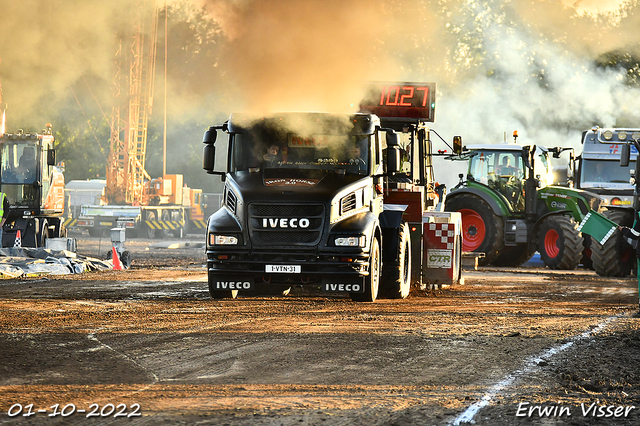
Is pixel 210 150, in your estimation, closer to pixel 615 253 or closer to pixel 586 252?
pixel 615 253

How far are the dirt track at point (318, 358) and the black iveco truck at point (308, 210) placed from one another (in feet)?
1.62

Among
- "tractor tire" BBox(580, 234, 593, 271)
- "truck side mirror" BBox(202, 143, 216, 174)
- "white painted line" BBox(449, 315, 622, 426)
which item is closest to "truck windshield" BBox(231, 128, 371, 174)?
"truck side mirror" BBox(202, 143, 216, 174)

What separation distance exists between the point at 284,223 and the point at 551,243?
11963 millimetres

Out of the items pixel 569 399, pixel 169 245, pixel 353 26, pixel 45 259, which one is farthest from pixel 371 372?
pixel 169 245

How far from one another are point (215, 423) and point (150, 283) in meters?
11.6

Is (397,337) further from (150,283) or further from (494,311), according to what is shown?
(150,283)

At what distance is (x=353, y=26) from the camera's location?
58.2 feet

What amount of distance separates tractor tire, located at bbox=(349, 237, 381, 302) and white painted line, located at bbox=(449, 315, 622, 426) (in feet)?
10.5

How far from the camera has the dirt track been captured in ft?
20.5

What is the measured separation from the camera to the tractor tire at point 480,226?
2327 cm

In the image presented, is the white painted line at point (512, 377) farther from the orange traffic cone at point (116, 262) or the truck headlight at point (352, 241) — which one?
the orange traffic cone at point (116, 262)

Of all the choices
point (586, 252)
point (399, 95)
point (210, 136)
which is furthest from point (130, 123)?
point (210, 136)

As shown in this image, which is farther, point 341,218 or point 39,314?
point 341,218

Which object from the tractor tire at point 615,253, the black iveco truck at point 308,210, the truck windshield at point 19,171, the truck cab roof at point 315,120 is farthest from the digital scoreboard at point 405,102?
the truck windshield at point 19,171
